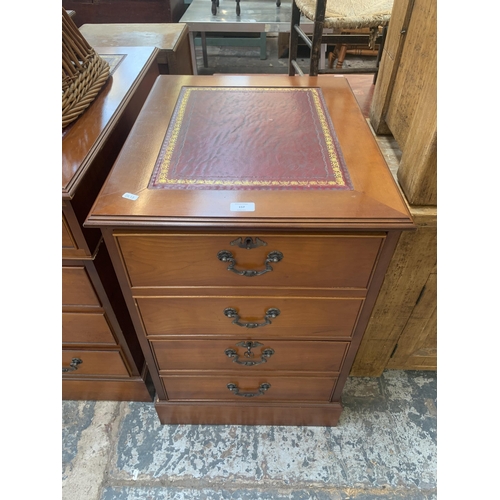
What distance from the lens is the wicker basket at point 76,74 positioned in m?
0.84

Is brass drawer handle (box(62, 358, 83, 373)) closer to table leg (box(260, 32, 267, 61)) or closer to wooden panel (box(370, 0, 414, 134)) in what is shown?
wooden panel (box(370, 0, 414, 134))

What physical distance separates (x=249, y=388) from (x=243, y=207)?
65 centimetres

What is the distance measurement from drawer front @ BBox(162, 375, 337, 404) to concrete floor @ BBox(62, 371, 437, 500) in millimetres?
169

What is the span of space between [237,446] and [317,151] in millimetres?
940

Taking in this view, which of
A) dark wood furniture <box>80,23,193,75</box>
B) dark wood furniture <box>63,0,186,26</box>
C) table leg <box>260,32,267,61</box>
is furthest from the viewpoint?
table leg <box>260,32,267,61</box>

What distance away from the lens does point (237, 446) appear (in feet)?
3.78

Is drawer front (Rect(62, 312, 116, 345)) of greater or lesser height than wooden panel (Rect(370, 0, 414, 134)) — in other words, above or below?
below

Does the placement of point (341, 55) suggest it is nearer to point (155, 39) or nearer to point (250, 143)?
point (155, 39)

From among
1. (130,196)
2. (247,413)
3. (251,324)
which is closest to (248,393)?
(247,413)

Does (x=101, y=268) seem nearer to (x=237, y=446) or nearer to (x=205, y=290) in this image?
(x=205, y=290)

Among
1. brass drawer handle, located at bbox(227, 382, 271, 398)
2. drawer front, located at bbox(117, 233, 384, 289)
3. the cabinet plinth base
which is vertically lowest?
the cabinet plinth base

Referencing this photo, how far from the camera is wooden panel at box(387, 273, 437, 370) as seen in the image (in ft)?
3.36

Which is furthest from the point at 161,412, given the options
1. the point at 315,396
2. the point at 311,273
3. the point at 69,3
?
the point at 69,3

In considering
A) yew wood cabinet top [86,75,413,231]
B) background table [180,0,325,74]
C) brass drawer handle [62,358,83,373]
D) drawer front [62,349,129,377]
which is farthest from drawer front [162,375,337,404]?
background table [180,0,325,74]
